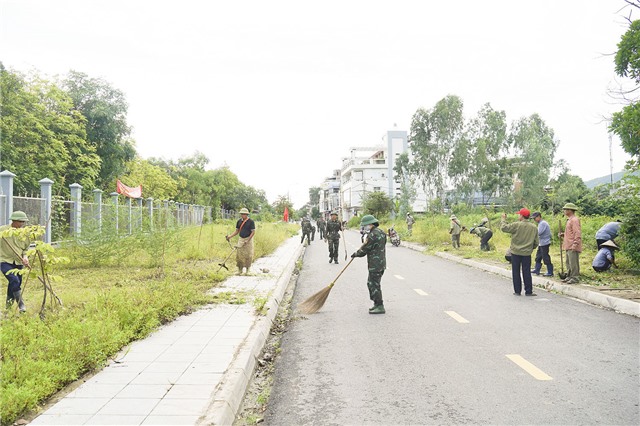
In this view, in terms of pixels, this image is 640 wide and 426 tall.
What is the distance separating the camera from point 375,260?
8547 mm

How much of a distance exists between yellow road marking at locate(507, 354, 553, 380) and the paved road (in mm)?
10

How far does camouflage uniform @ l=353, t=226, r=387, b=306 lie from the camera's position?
8.46 m

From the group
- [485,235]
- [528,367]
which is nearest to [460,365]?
[528,367]

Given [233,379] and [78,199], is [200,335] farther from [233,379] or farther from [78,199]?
[78,199]

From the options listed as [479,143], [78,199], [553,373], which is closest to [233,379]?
[553,373]

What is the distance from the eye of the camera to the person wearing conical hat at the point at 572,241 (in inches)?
421

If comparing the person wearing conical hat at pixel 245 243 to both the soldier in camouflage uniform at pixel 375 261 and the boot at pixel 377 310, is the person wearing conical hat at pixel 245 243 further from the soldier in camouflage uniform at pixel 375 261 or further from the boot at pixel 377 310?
the boot at pixel 377 310

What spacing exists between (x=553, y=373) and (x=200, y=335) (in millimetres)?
4195

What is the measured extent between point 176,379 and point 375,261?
4.57 meters

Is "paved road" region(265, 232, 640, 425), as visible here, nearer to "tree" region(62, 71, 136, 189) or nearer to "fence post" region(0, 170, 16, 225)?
"fence post" region(0, 170, 16, 225)

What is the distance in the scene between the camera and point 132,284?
34.7ft

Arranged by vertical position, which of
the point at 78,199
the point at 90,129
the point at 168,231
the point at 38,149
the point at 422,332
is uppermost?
the point at 90,129

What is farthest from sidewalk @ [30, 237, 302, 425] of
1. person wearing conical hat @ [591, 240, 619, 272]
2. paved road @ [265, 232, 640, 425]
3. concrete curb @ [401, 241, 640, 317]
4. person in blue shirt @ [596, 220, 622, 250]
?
person in blue shirt @ [596, 220, 622, 250]

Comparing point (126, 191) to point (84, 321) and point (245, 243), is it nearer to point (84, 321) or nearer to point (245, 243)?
point (245, 243)
